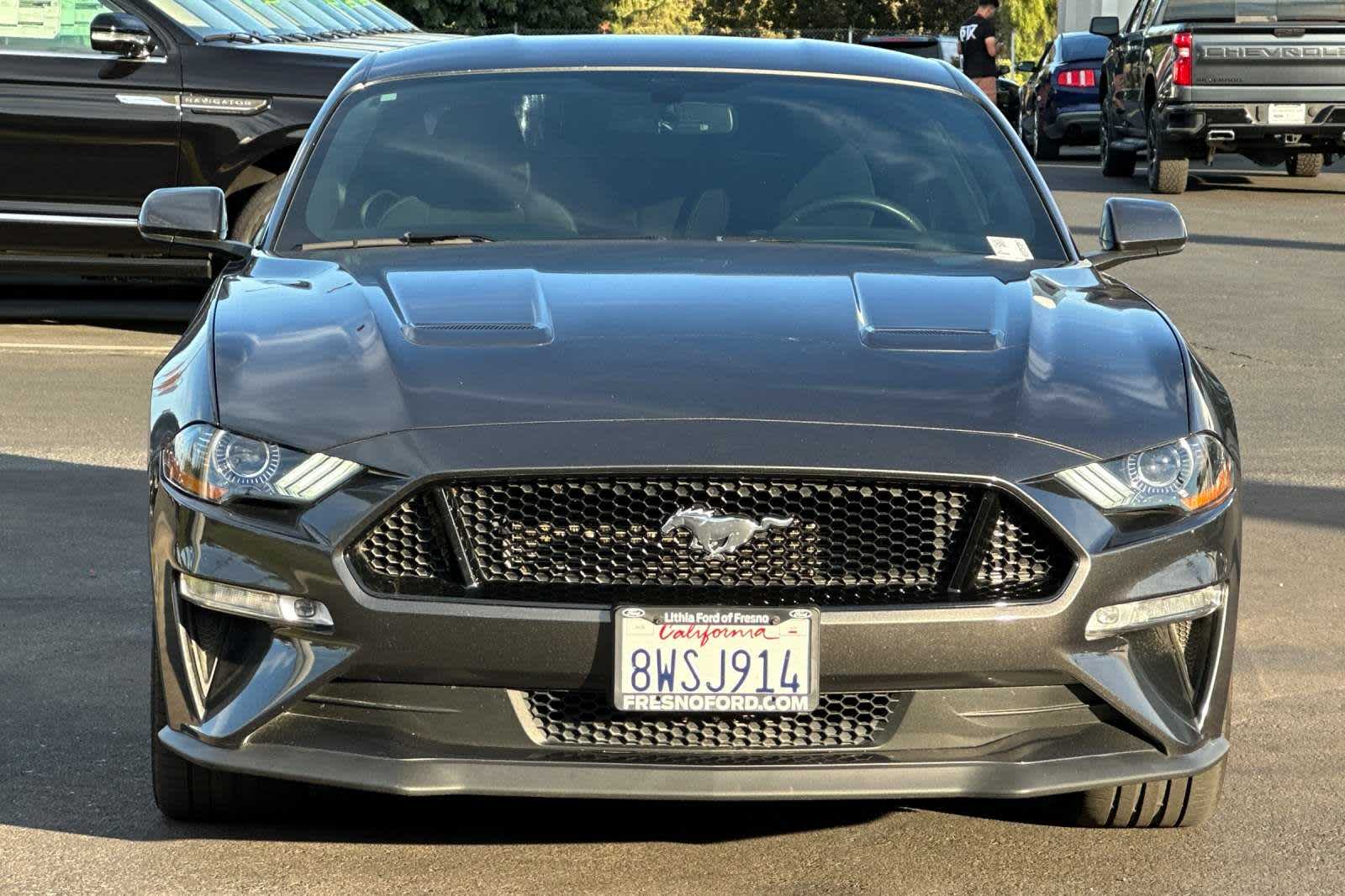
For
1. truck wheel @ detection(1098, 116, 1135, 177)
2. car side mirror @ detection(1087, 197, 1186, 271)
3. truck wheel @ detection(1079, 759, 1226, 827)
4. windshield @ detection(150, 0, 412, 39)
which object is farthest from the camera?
truck wheel @ detection(1098, 116, 1135, 177)

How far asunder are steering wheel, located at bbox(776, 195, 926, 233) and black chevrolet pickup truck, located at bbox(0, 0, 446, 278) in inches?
226

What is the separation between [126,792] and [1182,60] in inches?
656

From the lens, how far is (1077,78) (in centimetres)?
2633

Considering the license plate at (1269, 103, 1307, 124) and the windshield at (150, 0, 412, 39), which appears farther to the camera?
Result: the license plate at (1269, 103, 1307, 124)

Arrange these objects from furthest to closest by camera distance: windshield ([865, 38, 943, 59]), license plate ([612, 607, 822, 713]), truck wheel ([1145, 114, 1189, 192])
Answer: windshield ([865, 38, 943, 59]) < truck wheel ([1145, 114, 1189, 192]) < license plate ([612, 607, 822, 713])

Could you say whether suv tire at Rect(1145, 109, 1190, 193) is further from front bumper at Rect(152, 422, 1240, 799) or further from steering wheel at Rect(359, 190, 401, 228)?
front bumper at Rect(152, 422, 1240, 799)

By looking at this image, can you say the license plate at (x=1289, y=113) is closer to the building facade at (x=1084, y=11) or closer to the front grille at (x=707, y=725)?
the front grille at (x=707, y=725)

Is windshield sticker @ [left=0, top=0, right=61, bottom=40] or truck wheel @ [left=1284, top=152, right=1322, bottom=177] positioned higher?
windshield sticker @ [left=0, top=0, right=61, bottom=40]

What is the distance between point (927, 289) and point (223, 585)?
159 centimetres

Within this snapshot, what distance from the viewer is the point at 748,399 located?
3.87m

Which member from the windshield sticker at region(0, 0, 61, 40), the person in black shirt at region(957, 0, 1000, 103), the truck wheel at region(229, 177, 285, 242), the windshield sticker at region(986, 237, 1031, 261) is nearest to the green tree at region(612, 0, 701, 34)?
the person in black shirt at region(957, 0, 1000, 103)

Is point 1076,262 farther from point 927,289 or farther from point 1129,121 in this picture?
point 1129,121

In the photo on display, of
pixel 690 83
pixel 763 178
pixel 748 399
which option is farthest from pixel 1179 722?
pixel 690 83

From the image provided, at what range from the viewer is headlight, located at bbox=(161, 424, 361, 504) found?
3.76 metres
